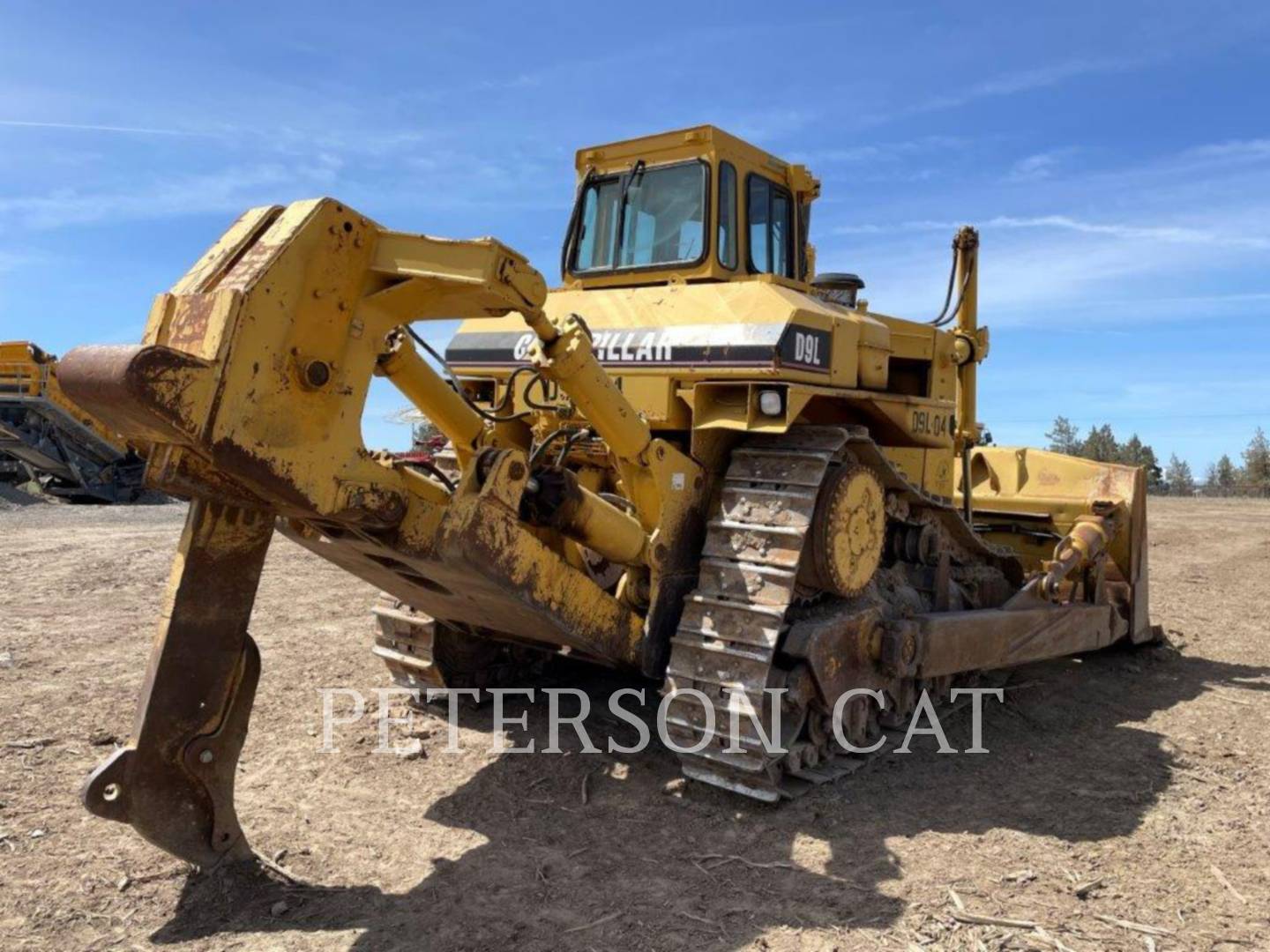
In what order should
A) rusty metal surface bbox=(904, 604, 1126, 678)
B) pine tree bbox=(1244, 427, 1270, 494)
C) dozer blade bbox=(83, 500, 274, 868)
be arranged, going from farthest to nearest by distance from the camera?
1. pine tree bbox=(1244, 427, 1270, 494)
2. rusty metal surface bbox=(904, 604, 1126, 678)
3. dozer blade bbox=(83, 500, 274, 868)

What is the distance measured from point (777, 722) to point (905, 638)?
116cm

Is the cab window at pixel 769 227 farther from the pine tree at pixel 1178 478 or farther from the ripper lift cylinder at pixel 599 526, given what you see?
the pine tree at pixel 1178 478

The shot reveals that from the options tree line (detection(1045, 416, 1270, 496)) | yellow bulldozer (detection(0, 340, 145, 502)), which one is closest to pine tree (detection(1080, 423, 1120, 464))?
tree line (detection(1045, 416, 1270, 496))

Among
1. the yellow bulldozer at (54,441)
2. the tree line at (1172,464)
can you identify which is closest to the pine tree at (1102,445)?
the tree line at (1172,464)

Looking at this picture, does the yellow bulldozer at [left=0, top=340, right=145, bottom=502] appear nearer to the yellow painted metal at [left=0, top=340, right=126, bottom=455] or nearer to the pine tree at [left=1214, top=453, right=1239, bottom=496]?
the yellow painted metal at [left=0, top=340, right=126, bottom=455]

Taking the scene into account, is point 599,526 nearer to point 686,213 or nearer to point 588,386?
point 588,386

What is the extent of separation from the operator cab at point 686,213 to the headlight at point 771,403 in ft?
3.47

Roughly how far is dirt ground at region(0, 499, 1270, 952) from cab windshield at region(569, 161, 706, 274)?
276 cm

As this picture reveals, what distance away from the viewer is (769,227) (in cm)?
686

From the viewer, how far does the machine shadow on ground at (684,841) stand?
13.2 feet

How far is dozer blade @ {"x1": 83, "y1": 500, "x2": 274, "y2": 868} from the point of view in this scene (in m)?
4.07

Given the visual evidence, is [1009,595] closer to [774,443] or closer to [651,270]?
[774,443]

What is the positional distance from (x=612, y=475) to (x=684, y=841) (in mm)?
2220

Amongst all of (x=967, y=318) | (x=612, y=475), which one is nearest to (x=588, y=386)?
(x=612, y=475)
